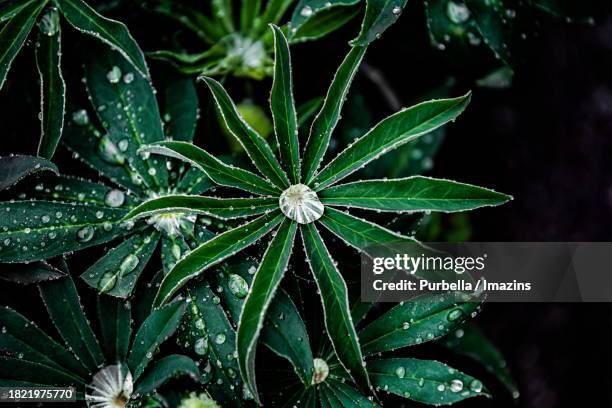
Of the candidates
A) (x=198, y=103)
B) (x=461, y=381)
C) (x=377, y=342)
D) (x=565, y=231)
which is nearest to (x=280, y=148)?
(x=198, y=103)

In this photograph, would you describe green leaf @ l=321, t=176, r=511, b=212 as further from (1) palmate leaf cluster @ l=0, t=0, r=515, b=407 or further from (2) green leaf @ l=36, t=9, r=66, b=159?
(2) green leaf @ l=36, t=9, r=66, b=159

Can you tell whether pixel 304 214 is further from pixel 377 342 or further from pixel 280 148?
pixel 377 342

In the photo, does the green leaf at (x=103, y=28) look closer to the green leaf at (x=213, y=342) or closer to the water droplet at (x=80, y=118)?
the water droplet at (x=80, y=118)

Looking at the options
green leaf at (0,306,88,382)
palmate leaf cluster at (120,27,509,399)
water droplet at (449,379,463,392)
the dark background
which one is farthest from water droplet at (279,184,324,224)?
the dark background

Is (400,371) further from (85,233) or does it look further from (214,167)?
(85,233)

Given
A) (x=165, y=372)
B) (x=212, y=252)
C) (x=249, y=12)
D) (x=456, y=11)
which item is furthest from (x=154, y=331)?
(x=456, y=11)
